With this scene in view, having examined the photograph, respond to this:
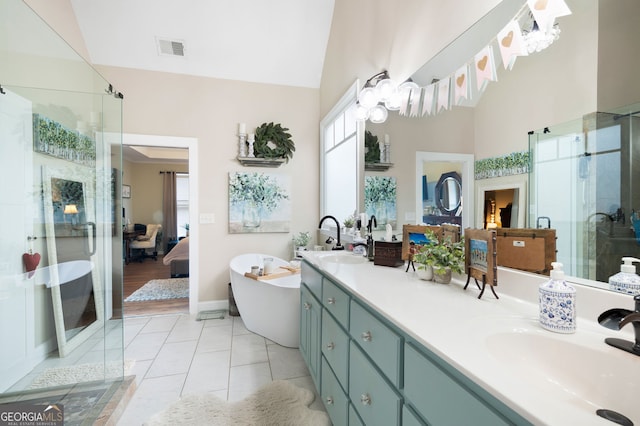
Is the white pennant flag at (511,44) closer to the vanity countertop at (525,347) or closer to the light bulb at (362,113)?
the vanity countertop at (525,347)

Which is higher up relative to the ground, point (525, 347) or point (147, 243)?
point (525, 347)

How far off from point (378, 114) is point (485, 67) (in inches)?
35.6

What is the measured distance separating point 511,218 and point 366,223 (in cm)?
123

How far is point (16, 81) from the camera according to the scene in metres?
1.86

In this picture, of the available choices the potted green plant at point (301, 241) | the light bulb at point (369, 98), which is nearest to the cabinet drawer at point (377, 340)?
the light bulb at point (369, 98)

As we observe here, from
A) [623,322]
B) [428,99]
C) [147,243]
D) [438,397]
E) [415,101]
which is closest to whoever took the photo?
[623,322]

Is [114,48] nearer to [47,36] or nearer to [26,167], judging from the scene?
[47,36]

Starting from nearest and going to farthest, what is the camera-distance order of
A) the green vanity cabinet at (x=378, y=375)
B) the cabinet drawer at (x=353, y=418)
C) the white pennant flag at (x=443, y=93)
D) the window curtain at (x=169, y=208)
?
the green vanity cabinet at (x=378, y=375)
the cabinet drawer at (x=353, y=418)
the white pennant flag at (x=443, y=93)
the window curtain at (x=169, y=208)

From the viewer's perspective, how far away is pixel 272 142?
12.4 feet

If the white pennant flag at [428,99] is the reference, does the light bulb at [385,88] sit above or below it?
above

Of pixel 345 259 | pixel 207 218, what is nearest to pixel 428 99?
pixel 345 259

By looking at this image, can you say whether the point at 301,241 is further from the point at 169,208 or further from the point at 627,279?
the point at 169,208

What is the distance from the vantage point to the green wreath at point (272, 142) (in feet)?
12.2

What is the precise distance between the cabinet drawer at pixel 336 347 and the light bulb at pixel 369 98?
154cm
